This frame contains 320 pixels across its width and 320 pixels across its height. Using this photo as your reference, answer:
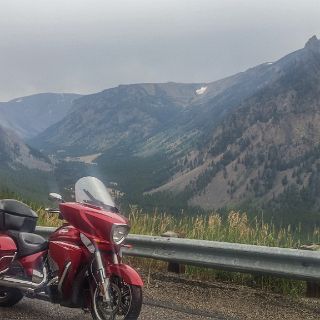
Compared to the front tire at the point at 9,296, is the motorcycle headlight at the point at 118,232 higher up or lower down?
higher up

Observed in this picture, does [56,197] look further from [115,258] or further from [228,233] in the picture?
[228,233]

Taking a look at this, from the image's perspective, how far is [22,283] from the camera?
516 centimetres

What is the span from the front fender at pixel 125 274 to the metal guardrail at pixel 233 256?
1.95 meters

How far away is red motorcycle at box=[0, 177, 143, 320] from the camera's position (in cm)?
471

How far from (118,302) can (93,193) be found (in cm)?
97

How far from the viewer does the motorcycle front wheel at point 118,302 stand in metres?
4.64

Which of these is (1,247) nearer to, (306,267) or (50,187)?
(50,187)

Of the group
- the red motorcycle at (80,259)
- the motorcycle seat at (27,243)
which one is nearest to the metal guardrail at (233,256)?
the red motorcycle at (80,259)

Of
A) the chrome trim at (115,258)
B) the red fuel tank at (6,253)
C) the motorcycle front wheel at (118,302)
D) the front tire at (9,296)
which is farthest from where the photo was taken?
the front tire at (9,296)

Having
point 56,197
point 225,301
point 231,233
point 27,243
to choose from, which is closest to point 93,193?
point 56,197

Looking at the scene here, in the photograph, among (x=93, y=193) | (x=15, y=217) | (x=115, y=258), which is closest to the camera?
(x=115, y=258)

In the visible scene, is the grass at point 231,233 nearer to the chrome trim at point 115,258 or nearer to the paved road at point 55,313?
the paved road at point 55,313

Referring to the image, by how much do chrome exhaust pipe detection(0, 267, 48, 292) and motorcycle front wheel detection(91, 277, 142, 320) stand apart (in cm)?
53

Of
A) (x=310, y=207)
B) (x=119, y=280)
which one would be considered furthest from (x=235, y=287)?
(x=310, y=207)
